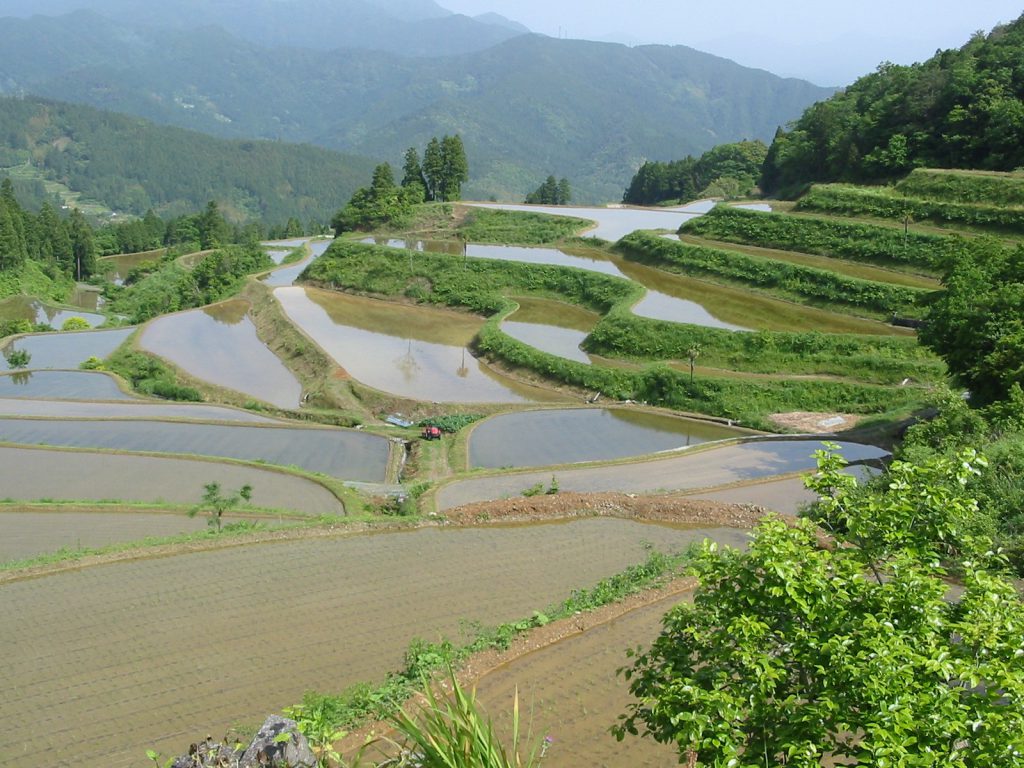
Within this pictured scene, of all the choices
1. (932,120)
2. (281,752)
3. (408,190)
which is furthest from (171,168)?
(281,752)

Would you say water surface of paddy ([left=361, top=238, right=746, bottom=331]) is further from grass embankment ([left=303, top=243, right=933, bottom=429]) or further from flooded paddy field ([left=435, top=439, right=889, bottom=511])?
flooded paddy field ([left=435, top=439, right=889, bottom=511])

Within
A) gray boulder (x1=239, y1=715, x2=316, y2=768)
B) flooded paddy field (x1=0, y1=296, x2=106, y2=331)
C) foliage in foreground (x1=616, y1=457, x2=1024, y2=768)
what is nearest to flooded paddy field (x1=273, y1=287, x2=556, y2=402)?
flooded paddy field (x1=0, y1=296, x2=106, y2=331)

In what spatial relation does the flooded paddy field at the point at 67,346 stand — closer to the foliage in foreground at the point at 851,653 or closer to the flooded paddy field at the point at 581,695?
the flooded paddy field at the point at 581,695

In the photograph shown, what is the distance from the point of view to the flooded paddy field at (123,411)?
26.7 meters

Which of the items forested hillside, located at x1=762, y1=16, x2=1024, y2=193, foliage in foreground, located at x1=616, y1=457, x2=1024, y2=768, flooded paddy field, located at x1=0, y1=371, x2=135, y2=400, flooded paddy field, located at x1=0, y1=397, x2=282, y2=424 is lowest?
flooded paddy field, located at x1=0, y1=371, x2=135, y2=400

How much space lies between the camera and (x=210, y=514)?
1727cm

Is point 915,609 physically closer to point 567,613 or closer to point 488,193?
point 567,613

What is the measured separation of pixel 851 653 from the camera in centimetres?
559

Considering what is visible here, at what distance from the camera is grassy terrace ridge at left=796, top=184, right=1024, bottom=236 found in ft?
117

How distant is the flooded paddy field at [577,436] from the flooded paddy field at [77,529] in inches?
322

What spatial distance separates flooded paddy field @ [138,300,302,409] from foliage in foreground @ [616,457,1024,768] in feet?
83.7

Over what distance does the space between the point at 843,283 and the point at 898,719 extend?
32.1m

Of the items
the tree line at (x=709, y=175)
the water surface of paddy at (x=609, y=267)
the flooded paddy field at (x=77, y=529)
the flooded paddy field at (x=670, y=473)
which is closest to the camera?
the flooded paddy field at (x=77, y=529)

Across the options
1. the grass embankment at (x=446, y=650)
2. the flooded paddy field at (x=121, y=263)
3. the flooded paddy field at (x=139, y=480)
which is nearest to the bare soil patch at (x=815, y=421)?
the grass embankment at (x=446, y=650)
